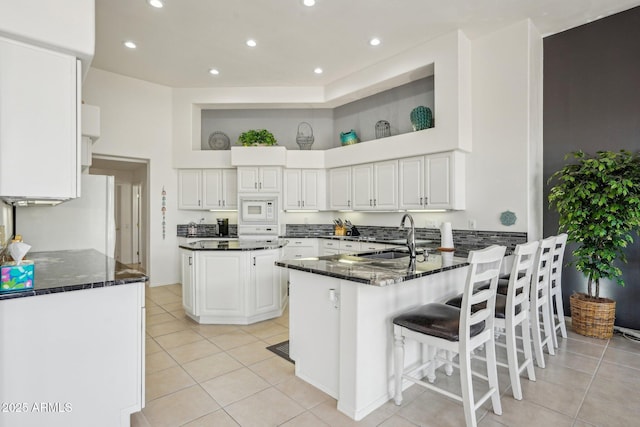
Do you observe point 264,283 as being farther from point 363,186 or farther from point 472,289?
point 472,289

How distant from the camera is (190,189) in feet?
19.5

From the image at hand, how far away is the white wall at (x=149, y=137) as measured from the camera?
5207mm

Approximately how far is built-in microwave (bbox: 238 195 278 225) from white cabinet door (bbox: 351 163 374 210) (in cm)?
136

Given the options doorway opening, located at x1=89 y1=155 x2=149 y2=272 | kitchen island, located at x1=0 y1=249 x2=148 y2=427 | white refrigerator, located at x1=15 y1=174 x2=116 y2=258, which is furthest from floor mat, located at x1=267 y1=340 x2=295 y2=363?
doorway opening, located at x1=89 y1=155 x2=149 y2=272

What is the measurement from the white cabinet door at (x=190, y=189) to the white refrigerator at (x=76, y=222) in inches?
84.6

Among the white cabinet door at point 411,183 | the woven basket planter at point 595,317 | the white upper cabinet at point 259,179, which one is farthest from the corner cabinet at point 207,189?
the woven basket planter at point 595,317

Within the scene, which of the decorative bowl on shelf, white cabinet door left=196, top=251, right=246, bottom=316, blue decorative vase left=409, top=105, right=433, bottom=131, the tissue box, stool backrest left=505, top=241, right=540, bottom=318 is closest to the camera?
the tissue box

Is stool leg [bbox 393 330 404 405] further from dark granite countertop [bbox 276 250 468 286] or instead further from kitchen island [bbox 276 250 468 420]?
dark granite countertop [bbox 276 250 468 286]

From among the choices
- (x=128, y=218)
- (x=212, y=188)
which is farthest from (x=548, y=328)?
(x=128, y=218)

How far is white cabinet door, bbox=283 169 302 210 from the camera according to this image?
5871 mm

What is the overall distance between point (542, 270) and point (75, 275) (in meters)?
3.44

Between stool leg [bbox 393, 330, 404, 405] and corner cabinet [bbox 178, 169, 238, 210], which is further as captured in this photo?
corner cabinet [bbox 178, 169, 238, 210]

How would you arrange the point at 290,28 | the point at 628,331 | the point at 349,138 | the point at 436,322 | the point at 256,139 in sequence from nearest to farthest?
the point at 436,322 → the point at 628,331 → the point at 290,28 → the point at 349,138 → the point at 256,139

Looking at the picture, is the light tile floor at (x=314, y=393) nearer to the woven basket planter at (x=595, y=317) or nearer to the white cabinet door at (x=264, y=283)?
the woven basket planter at (x=595, y=317)
